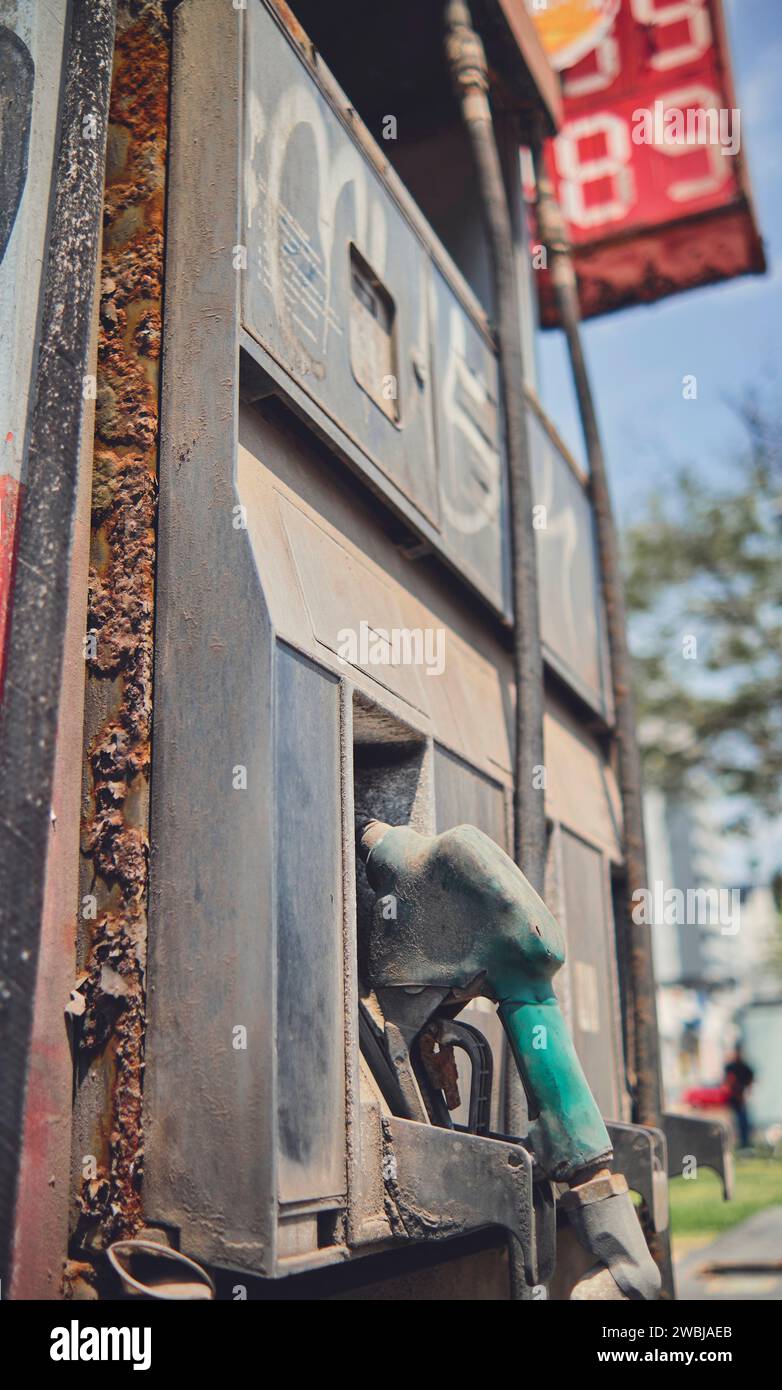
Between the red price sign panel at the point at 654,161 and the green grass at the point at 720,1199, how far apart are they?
27.2 ft

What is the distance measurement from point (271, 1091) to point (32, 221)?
315 centimetres

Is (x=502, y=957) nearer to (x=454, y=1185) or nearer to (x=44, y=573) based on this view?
(x=454, y=1185)

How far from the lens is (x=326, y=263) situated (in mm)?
5918

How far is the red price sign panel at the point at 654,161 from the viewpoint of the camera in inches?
Answer: 445

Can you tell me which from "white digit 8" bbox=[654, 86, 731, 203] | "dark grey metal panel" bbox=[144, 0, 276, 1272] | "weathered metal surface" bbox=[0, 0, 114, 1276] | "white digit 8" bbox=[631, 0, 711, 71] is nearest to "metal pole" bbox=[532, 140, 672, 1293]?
"white digit 8" bbox=[654, 86, 731, 203]

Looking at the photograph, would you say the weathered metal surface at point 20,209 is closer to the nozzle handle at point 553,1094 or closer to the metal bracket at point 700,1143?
the nozzle handle at point 553,1094

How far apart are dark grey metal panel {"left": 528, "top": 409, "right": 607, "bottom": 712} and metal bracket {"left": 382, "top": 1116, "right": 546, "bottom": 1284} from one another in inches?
169

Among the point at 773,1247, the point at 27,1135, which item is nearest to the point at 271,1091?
the point at 27,1135

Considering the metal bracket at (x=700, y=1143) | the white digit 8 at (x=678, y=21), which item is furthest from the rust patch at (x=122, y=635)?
the white digit 8 at (x=678, y=21)

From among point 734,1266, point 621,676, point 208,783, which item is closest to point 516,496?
point 621,676

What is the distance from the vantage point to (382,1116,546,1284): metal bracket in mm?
4617

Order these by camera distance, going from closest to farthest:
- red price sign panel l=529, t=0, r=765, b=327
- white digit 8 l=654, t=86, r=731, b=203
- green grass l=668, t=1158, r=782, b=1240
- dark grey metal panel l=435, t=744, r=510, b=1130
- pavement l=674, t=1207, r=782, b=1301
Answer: dark grey metal panel l=435, t=744, r=510, b=1130, pavement l=674, t=1207, r=782, b=1301, white digit 8 l=654, t=86, r=731, b=203, red price sign panel l=529, t=0, r=765, b=327, green grass l=668, t=1158, r=782, b=1240

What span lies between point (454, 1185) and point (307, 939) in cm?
109

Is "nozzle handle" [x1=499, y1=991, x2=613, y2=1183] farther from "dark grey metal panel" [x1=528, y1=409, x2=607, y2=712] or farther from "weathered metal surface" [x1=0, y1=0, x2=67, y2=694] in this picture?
"dark grey metal panel" [x1=528, y1=409, x2=607, y2=712]
